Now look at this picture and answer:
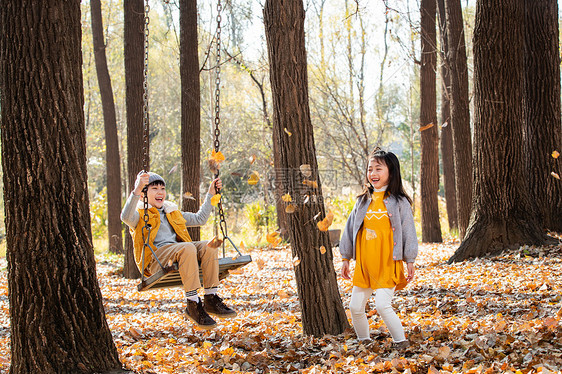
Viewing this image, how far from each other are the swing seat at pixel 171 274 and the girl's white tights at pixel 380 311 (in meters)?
0.84

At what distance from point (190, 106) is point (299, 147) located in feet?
15.9

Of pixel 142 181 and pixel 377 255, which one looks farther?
pixel 142 181

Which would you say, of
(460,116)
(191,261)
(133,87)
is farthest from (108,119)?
(191,261)

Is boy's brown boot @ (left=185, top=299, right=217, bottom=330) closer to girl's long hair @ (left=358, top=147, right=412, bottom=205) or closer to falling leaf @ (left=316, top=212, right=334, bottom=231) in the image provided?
falling leaf @ (left=316, top=212, right=334, bottom=231)

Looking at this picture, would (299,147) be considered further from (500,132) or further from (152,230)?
(500,132)

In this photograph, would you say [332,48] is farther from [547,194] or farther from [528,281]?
[528,281]

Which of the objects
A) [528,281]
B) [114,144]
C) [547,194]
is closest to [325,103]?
[114,144]

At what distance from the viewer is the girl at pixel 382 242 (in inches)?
145

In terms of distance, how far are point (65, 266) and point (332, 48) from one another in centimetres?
1308

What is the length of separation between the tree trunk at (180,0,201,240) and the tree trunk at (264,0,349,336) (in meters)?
4.46

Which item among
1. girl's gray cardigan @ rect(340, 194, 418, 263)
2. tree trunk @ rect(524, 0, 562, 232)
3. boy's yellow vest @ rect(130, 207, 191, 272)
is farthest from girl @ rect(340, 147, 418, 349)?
A: tree trunk @ rect(524, 0, 562, 232)

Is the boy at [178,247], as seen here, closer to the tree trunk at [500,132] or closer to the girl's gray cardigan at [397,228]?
the girl's gray cardigan at [397,228]

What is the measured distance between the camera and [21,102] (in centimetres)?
311

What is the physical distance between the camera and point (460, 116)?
8.57 metres
